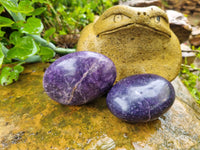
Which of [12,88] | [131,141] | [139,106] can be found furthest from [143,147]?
[12,88]

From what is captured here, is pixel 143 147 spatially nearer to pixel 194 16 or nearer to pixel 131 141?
pixel 131 141

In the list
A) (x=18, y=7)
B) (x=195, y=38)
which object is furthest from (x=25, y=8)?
(x=195, y=38)

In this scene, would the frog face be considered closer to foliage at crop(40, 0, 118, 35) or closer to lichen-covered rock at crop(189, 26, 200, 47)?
foliage at crop(40, 0, 118, 35)

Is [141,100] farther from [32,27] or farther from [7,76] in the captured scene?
[7,76]

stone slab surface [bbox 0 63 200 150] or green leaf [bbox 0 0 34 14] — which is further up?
green leaf [bbox 0 0 34 14]

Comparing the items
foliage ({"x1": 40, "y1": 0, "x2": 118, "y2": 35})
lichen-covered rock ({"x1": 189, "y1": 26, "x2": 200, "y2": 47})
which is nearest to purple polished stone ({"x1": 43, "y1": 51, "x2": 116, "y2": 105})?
foliage ({"x1": 40, "y1": 0, "x2": 118, "y2": 35})

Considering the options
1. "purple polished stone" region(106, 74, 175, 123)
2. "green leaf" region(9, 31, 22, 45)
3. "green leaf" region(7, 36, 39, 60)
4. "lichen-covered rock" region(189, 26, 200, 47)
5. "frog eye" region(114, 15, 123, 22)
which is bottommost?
"lichen-covered rock" region(189, 26, 200, 47)
